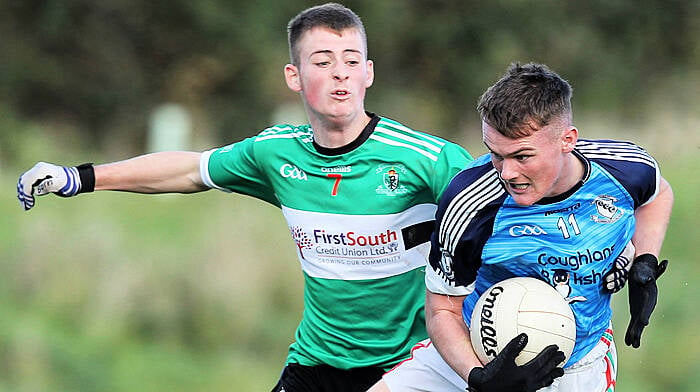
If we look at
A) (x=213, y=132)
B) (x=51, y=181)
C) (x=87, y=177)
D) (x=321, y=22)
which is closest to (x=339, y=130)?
(x=321, y=22)

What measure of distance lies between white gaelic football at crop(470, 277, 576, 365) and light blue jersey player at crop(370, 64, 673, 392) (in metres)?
0.05

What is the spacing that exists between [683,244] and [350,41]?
601cm

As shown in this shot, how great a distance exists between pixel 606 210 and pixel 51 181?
238 cm

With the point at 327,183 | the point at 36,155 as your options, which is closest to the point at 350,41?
the point at 327,183

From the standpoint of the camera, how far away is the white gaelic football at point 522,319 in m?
4.21

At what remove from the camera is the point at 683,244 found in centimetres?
1023

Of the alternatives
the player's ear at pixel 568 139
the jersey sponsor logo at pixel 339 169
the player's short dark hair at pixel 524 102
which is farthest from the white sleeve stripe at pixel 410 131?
the player's ear at pixel 568 139

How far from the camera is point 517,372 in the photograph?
412cm

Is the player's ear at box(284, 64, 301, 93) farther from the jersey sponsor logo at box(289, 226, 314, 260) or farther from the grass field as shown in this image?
the grass field

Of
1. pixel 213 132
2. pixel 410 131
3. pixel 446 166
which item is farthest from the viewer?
pixel 213 132

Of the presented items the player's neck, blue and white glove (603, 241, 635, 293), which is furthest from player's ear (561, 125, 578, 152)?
the player's neck

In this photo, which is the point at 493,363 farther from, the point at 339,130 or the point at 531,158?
the point at 339,130

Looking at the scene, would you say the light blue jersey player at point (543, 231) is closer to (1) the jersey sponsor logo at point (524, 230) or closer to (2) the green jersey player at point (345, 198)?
(1) the jersey sponsor logo at point (524, 230)

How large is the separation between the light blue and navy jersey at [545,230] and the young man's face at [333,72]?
0.75 m
